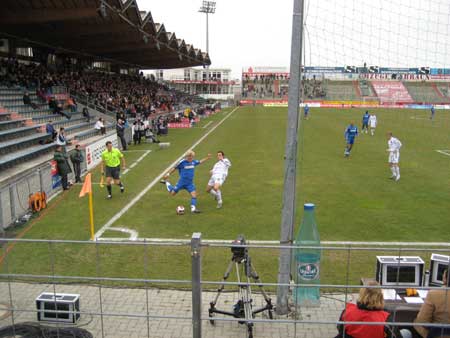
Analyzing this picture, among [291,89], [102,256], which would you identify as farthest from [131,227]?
[291,89]

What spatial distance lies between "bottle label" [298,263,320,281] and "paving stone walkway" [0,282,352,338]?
0.47 metres

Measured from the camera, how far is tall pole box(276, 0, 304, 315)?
5660 mm

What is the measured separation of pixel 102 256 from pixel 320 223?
205 inches

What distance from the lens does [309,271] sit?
638 centimetres

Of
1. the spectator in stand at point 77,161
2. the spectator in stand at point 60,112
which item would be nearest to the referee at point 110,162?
the spectator in stand at point 77,161

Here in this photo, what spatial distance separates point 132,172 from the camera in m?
17.4

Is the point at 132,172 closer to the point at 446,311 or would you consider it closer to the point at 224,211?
the point at 224,211

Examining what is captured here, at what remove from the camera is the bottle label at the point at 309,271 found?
6.35 m

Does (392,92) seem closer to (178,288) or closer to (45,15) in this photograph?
(45,15)

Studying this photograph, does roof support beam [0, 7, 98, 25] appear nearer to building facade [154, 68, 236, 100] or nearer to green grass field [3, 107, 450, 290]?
green grass field [3, 107, 450, 290]

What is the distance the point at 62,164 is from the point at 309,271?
395 inches

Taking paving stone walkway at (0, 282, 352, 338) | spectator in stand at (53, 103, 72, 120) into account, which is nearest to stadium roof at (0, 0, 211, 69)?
spectator in stand at (53, 103, 72, 120)

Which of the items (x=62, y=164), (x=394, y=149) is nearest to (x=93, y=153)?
(x=62, y=164)

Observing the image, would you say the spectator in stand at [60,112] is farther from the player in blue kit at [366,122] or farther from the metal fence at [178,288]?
the player in blue kit at [366,122]
